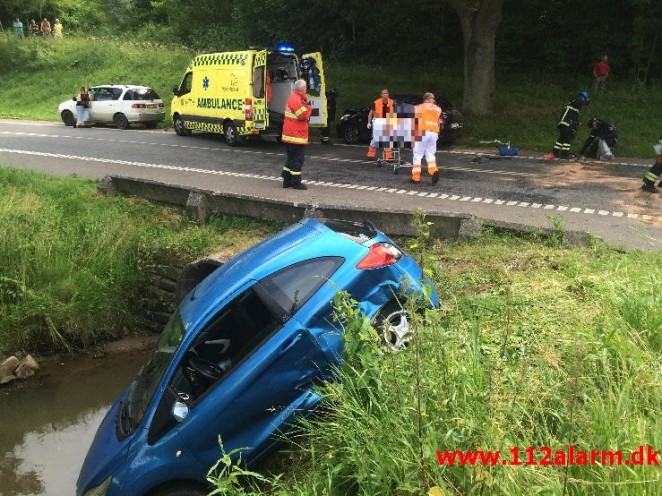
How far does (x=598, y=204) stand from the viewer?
31.0ft

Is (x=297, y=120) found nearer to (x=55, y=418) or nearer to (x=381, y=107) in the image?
(x=381, y=107)

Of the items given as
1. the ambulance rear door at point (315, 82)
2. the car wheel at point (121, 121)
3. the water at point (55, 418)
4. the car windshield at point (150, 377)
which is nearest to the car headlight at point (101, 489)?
the car windshield at point (150, 377)

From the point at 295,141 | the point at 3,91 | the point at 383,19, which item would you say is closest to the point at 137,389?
the point at 295,141

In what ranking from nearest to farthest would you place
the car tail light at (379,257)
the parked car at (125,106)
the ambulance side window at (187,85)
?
the car tail light at (379,257) < the ambulance side window at (187,85) < the parked car at (125,106)

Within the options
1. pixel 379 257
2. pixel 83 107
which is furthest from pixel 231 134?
pixel 379 257

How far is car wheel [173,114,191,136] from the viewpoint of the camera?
59.5 feet

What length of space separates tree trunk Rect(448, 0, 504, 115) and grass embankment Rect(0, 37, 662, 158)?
64 cm

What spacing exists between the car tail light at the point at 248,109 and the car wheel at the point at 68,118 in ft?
33.2

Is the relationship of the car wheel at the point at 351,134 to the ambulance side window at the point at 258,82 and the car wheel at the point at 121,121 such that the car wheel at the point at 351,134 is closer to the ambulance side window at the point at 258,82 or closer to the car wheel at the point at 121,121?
the ambulance side window at the point at 258,82

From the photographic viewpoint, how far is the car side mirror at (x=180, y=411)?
12.4 feet

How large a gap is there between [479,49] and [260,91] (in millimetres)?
6919

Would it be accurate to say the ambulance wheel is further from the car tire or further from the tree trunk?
the tree trunk

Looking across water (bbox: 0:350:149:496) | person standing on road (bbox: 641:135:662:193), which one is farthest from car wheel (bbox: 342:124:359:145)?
water (bbox: 0:350:149:496)

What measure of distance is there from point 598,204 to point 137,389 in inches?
318
